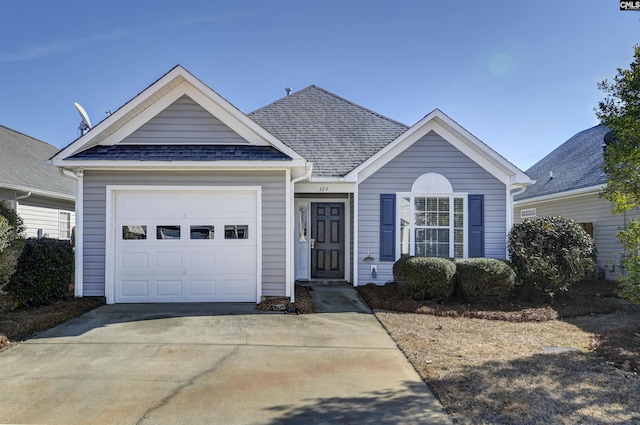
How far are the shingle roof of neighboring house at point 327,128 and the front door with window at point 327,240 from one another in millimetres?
1421

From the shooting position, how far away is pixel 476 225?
1020 centimetres

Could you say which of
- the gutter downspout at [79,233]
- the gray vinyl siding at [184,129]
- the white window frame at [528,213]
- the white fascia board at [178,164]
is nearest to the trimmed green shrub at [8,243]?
the gutter downspout at [79,233]

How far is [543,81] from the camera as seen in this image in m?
11.8

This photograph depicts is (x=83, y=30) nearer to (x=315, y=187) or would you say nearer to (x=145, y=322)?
(x=315, y=187)

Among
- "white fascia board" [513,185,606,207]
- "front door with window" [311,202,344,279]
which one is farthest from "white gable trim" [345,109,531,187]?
"white fascia board" [513,185,606,207]

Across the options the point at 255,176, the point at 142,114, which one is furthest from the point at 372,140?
the point at 142,114

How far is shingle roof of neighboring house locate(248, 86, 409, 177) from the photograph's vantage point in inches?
427

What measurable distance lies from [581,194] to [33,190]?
16978mm

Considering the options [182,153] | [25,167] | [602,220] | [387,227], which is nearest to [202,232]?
[182,153]

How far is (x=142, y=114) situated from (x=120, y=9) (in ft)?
10.2

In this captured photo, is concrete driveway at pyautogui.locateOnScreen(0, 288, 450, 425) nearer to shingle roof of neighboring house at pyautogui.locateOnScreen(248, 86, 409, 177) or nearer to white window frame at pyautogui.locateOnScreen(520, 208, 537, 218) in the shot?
shingle roof of neighboring house at pyautogui.locateOnScreen(248, 86, 409, 177)

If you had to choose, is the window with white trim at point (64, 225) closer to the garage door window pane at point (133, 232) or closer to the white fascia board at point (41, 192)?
the white fascia board at point (41, 192)

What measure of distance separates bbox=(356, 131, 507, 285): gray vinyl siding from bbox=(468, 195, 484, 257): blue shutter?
130 mm

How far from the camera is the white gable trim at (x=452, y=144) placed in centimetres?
998
